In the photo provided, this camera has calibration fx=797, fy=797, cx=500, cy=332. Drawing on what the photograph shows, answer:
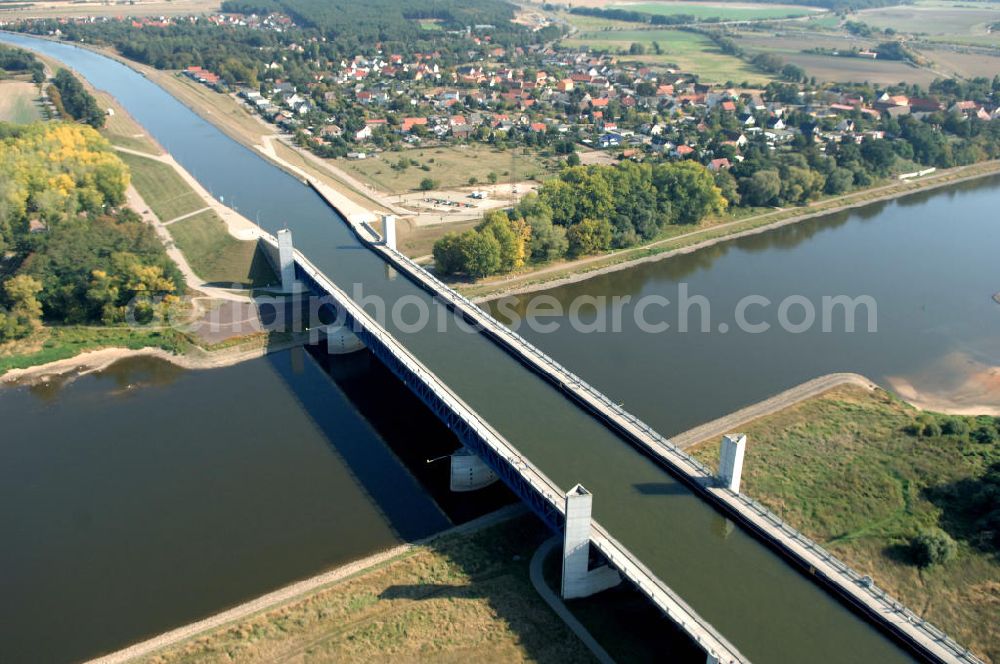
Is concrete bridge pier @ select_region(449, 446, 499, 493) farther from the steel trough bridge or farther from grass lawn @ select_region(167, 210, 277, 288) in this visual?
grass lawn @ select_region(167, 210, 277, 288)

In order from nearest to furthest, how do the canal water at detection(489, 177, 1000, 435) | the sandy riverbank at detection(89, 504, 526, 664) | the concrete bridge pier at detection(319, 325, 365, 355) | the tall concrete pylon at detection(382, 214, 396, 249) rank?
the sandy riverbank at detection(89, 504, 526, 664) → the canal water at detection(489, 177, 1000, 435) → the concrete bridge pier at detection(319, 325, 365, 355) → the tall concrete pylon at detection(382, 214, 396, 249)

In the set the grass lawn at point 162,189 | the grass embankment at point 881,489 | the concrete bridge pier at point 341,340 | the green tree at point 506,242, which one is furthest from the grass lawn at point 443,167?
the grass embankment at point 881,489

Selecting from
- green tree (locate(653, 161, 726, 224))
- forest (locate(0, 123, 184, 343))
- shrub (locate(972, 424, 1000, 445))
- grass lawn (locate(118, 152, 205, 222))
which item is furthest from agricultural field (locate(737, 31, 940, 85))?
forest (locate(0, 123, 184, 343))

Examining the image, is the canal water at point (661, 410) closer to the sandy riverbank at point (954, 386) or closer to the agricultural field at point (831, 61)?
the sandy riverbank at point (954, 386)

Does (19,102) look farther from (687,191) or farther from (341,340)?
(687,191)

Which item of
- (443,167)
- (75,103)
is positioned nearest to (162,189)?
(443,167)

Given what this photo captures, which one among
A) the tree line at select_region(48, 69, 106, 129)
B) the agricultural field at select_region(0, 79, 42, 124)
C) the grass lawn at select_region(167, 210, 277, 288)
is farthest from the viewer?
the agricultural field at select_region(0, 79, 42, 124)
